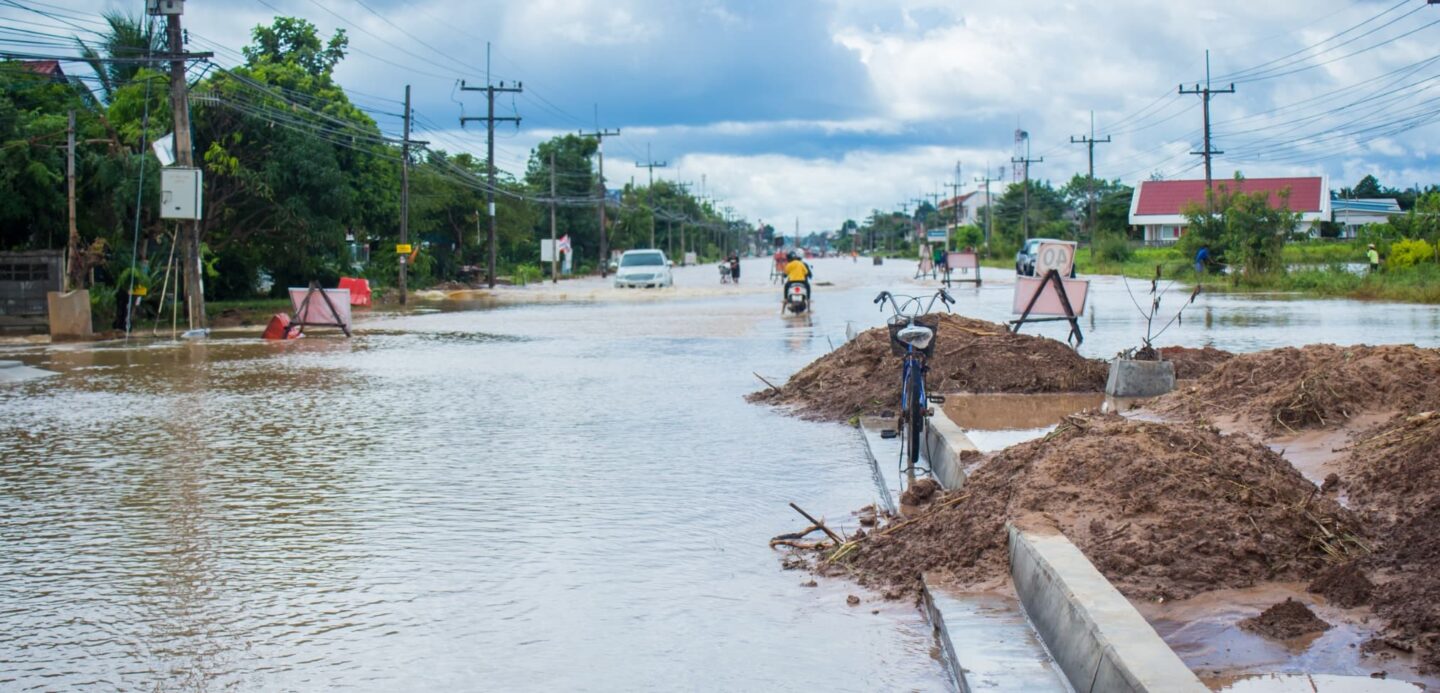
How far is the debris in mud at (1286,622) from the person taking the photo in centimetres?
548

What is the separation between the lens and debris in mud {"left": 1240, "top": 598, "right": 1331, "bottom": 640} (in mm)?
5477

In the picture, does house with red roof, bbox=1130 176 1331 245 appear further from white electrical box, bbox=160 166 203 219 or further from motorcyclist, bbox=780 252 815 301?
white electrical box, bbox=160 166 203 219

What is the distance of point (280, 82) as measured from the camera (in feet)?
138

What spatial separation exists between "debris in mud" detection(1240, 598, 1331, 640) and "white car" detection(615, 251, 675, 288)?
49.9m

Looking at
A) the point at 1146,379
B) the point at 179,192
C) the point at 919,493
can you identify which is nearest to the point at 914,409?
the point at 919,493

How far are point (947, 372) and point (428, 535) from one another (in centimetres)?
765

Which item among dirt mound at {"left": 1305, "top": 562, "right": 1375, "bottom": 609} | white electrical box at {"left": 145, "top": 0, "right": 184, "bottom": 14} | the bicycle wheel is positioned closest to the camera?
dirt mound at {"left": 1305, "top": 562, "right": 1375, "bottom": 609}

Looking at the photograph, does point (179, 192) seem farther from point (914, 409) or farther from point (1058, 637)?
point (1058, 637)

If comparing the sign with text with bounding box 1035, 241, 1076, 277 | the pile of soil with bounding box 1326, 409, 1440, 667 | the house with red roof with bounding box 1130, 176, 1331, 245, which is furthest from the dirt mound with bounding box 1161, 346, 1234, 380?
the house with red roof with bounding box 1130, 176, 1331, 245

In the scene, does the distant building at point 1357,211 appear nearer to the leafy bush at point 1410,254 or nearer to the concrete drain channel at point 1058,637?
the leafy bush at point 1410,254

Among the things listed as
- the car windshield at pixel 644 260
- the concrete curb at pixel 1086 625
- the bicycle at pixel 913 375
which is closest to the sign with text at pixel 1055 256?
the bicycle at pixel 913 375

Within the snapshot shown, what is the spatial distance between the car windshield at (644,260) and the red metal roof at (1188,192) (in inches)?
2379

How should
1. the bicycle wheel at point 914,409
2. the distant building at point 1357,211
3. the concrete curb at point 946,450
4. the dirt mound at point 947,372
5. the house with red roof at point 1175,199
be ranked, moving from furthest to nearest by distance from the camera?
the distant building at point 1357,211, the house with red roof at point 1175,199, the dirt mound at point 947,372, the bicycle wheel at point 914,409, the concrete curb at point 946,450

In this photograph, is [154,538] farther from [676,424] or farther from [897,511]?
[676,424]
